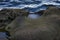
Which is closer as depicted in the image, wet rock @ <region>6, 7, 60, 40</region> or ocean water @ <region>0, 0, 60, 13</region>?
wet rock @ <region>6, 7, 60, 40</region>

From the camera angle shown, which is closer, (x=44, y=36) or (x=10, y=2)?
(x=44, y=36)

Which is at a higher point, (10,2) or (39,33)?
(39,33)

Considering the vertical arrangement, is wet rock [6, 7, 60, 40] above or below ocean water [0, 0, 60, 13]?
above

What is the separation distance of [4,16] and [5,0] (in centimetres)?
110

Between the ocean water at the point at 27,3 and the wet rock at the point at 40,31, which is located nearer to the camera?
the wet rock at the point at 40,31

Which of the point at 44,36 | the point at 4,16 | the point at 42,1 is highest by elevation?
the point at 44,36

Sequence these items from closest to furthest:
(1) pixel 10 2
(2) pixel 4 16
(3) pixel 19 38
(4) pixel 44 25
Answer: (3) pixel 19 38, (4) pixel 44 25, (2) pixel 4 16, (1) pixel 10 2

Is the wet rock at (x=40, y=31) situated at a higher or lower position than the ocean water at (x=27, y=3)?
higher

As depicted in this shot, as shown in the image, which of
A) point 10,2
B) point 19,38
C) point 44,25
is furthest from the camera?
point 10,2

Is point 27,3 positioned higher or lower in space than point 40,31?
lower

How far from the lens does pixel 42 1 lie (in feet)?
8.82

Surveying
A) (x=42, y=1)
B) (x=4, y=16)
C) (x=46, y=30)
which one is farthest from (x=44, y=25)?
(x=42, y=1)

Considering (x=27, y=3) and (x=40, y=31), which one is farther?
(x=27, y=3)

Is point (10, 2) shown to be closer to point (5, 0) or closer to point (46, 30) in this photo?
point (5, 0)
